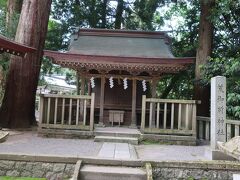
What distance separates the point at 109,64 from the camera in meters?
11.0

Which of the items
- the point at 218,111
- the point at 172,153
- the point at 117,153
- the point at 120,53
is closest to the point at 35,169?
the point at 117,153

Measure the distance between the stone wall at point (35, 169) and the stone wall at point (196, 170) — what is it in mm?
1859

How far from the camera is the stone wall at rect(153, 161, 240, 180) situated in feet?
19.6

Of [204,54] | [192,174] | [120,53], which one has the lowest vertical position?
[192,174]

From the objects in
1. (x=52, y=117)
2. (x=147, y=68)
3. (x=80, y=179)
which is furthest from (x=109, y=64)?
(x=80, y=179)

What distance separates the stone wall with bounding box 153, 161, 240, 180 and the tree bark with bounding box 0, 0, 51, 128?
722 centimetres

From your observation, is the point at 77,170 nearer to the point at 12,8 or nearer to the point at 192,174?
the point at 192,174

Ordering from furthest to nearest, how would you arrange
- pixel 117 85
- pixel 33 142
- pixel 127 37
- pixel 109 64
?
1. pixel 127 37
2. pixel 117 85
3. pixel 109 64
4. pixel 33 142

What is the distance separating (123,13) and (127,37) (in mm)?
7776

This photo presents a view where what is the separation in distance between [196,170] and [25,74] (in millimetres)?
8016

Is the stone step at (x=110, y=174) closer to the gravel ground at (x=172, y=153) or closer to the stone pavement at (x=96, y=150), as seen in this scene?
the stone pavement at (x=96, y=150)

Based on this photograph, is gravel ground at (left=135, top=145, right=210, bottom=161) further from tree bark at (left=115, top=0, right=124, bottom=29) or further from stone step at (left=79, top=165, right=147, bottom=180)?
tree bark at (left=115, top=0, right=124, bottom=29)

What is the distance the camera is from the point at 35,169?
5.97 m

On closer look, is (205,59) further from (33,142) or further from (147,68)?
(33,142)
